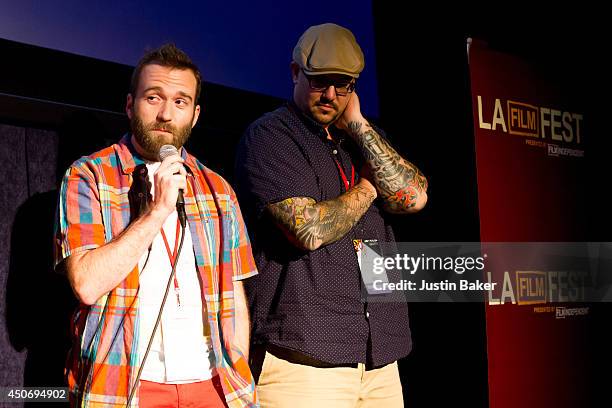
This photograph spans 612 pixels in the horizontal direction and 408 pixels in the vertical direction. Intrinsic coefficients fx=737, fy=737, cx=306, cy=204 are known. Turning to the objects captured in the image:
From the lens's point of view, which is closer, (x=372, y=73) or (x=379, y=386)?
(x=379, y=386)

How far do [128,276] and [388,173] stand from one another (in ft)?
3.05

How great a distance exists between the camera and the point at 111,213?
184 centimetres

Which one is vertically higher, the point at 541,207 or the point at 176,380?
the point at 541,207

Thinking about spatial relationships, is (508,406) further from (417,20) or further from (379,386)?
(417,20)

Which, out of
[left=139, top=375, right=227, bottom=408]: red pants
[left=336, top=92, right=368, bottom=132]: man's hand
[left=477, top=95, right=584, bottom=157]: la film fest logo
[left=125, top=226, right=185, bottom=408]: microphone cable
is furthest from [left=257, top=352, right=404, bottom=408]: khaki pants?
[left=477, top=95, right=584, bottom=157]: la film fest logo

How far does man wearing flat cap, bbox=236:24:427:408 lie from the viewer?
2.16 metres

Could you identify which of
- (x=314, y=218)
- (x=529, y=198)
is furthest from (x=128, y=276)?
(x=529, y=198)

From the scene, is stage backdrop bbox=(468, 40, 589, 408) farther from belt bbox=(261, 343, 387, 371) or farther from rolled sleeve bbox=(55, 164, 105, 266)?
rolled sleeve bbox=(55, 164, 105, 266)

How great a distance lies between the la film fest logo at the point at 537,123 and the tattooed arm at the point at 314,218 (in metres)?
0.88

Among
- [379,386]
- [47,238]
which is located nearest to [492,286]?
[379,386]

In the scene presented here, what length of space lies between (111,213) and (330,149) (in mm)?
831

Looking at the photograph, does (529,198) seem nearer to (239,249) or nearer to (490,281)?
(490,281)

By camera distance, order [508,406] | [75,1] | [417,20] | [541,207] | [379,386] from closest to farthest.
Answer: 1. [379,386]
2. [75,1]
3. [508,406]
4. [541,207]
5. [417,20]

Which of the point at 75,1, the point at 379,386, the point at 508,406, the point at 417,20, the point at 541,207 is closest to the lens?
the point at 379,386
